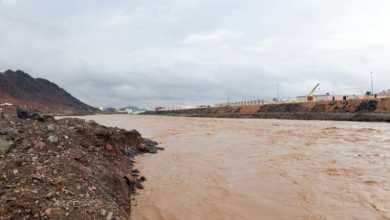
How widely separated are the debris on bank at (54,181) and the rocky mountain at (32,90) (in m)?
149

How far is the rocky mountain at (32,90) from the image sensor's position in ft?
440

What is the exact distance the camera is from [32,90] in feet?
517

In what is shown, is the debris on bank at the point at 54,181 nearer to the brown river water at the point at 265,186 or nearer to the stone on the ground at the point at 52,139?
the stone on the ground at the point at 52,139

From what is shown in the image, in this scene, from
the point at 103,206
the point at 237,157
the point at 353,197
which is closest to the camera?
the point at 103,206

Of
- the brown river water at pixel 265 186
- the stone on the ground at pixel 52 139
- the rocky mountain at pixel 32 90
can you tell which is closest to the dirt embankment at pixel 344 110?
the brown river water at pixel 265 186

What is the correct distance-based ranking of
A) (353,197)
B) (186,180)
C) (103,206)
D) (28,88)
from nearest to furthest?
(103,206) → (353,197) → (186,180) → (28,88)

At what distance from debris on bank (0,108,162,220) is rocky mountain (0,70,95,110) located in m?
149

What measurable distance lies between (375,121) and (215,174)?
104 feet

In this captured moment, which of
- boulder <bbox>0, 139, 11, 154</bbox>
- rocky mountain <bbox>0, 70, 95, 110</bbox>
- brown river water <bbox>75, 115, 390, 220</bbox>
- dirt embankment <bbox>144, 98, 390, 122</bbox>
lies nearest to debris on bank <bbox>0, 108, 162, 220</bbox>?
boulder <bbox>0, 139, 11, 154</bbox>

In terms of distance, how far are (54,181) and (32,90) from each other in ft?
606

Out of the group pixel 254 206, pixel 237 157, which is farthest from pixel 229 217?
pixel 237 157

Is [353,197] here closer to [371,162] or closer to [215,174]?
[215,174]

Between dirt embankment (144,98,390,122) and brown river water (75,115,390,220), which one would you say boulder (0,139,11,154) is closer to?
brown river water (75,115,390,220)

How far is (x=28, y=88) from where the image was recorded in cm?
15625
